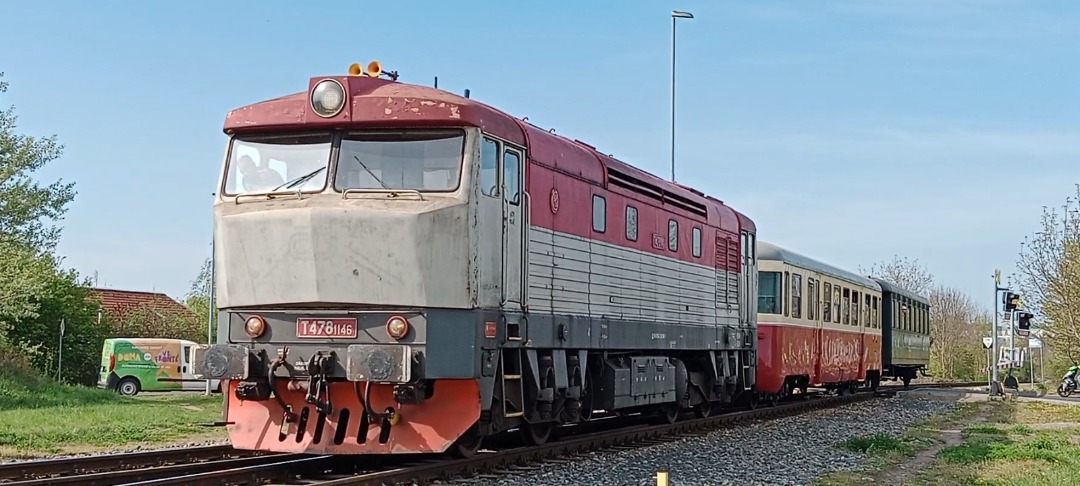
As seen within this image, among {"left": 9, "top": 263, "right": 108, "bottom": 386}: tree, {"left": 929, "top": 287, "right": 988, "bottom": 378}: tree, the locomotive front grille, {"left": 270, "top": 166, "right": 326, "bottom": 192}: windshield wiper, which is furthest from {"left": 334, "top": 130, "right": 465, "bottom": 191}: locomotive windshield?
{"left": 929, "top": 287, "right": 988, "bottom": 378}: tree

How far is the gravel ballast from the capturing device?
39.8 feet

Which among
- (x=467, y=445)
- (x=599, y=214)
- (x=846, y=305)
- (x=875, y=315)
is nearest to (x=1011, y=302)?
(x=875, y=315)

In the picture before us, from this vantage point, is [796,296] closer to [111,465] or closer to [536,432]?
[536,432]

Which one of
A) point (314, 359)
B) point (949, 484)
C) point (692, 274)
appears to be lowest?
point (949, 484)

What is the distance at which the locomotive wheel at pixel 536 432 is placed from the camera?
547 inches

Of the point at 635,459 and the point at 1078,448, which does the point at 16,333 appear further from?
the point at 1078,448

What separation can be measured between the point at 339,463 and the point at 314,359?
76.8 inches

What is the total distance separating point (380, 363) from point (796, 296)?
627 inches

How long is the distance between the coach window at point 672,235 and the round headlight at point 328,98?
292 inches

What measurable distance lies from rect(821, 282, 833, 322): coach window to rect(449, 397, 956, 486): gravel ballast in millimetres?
6594

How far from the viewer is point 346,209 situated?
11.1 m

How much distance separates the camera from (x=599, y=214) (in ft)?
49.3

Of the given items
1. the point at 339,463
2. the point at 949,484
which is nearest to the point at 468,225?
the point at 339,463

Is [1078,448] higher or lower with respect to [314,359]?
lower
